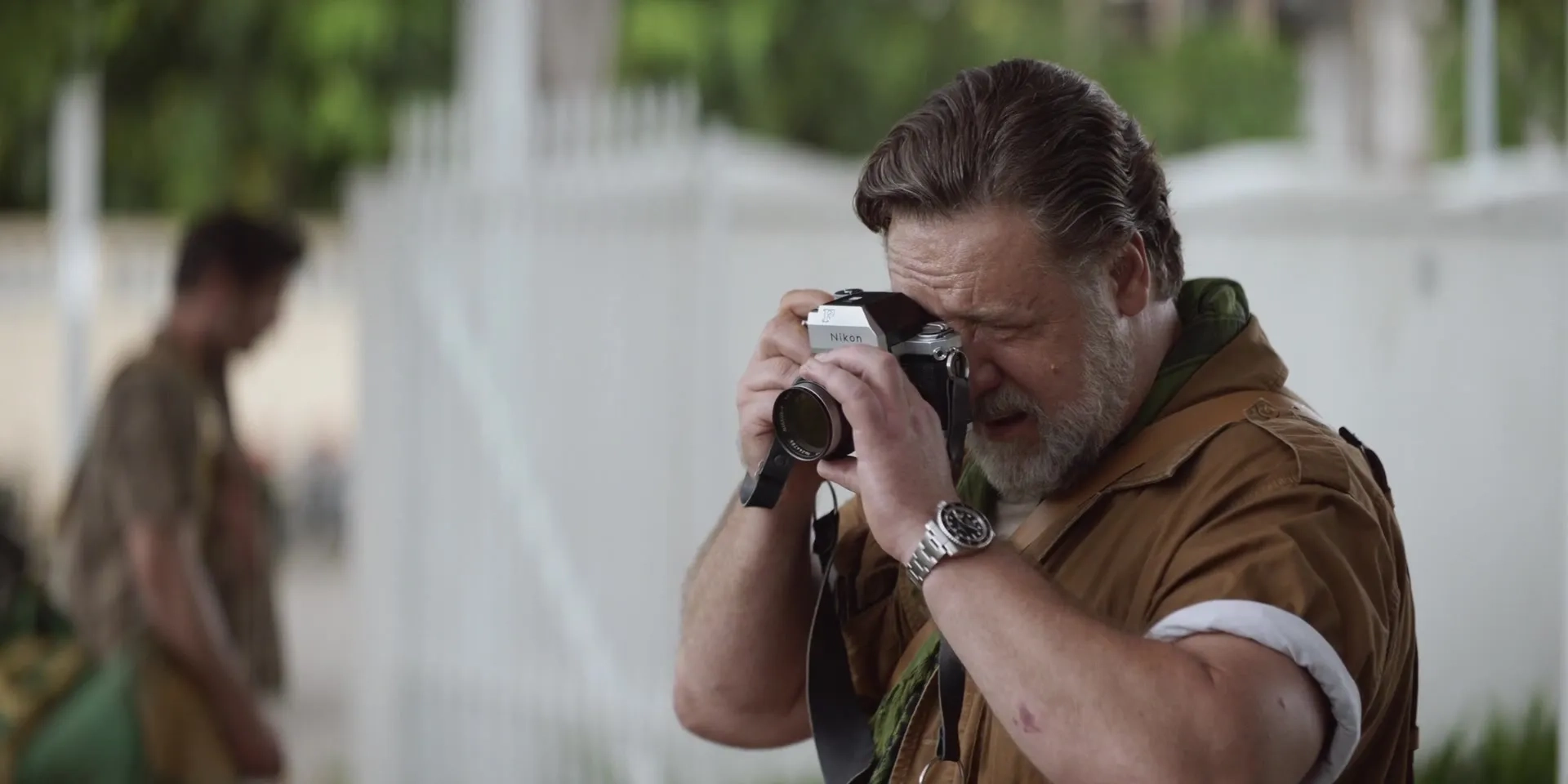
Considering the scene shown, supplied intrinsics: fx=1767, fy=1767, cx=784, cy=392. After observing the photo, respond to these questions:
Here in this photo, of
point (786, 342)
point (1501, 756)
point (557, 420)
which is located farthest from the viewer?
point (557, 420)

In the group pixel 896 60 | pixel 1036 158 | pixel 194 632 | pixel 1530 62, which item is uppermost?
pixel 896 60

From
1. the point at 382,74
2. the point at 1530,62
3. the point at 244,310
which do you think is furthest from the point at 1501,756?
the point at 382,74

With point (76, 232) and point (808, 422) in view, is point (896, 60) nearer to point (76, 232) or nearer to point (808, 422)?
point (76, 232)

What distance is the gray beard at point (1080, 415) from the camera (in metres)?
1.62

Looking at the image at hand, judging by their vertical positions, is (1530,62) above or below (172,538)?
above

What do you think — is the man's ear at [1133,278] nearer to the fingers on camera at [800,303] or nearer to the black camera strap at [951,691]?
the black camera strap at [951,691]

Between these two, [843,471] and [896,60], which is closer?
[843,471]

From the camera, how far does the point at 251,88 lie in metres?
12.9

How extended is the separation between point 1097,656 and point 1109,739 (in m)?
0.06

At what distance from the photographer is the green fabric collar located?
1.66m

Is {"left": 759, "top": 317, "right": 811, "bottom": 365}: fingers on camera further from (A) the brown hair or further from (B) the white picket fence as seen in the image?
(B) the white picket fence

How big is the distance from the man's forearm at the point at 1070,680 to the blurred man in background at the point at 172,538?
2.31 metres

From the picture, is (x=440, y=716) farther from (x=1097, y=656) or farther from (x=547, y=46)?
(x=1097, y=656)

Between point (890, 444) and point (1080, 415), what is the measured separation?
0.73 feet
